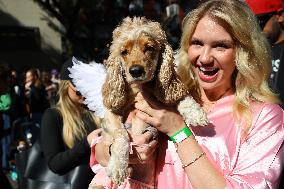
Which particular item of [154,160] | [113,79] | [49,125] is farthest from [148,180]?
[49,125]

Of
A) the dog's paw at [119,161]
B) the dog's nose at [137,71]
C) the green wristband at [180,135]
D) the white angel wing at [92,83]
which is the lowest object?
the dog's paw at [119,161]

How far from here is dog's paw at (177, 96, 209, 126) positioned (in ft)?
7.12

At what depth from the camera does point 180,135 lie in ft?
6.62

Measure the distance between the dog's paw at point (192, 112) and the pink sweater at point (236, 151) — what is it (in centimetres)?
5

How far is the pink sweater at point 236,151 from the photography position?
1931mm

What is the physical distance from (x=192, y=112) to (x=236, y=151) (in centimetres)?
32

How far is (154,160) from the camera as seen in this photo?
89.0 inches

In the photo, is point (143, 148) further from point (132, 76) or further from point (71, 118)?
point (71, 118)

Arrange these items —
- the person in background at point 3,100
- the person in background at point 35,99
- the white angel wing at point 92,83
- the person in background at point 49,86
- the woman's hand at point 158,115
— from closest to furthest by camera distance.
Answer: the woman's hand at point 158,115 → the white angel wing at point 92,83 → the person in background at point 3,100 → the person in background at point 35,99 → the person in background at point 49,86

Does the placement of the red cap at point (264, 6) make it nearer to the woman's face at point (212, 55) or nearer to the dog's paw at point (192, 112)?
the woman's face at point (212, 55)

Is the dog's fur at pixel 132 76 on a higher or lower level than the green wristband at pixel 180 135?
higher

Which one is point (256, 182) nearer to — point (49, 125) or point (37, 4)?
point (49, 125)

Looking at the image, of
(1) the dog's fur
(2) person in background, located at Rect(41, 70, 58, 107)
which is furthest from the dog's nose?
(2) person in background, located at Rect(41, 70, 58, 107)

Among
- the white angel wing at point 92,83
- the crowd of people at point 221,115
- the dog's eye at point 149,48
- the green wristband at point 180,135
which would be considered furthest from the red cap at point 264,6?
the green wristband at point 180,135
